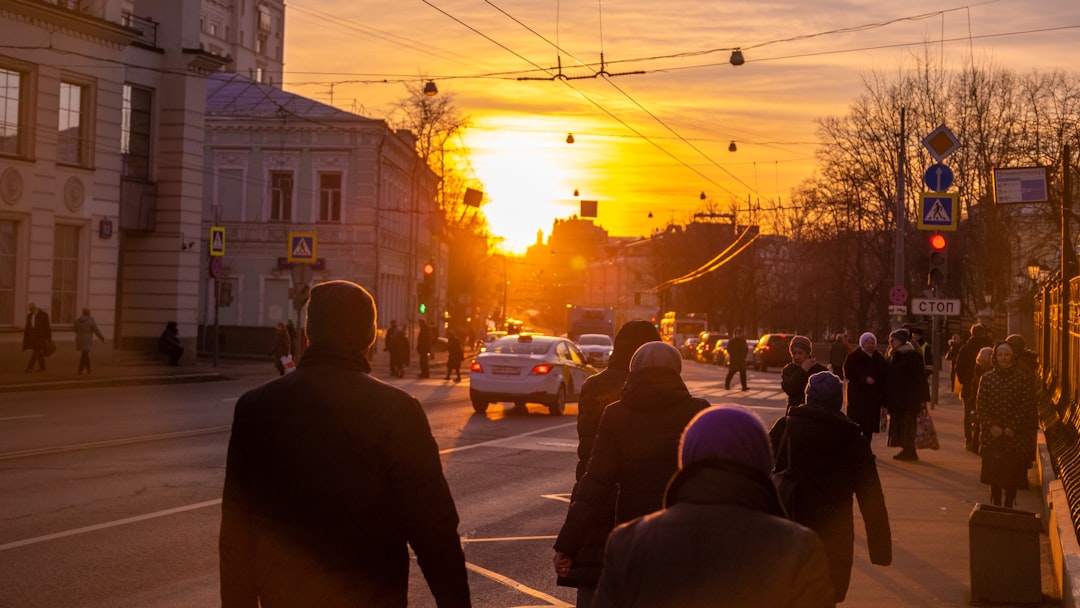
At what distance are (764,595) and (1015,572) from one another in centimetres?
674

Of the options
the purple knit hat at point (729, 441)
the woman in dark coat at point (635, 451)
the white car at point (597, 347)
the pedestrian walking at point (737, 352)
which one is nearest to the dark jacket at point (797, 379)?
the woman in dark coat at point (635, 451)

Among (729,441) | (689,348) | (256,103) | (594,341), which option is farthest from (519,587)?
(689,348)

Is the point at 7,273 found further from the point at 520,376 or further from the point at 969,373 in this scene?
the point at 969,373

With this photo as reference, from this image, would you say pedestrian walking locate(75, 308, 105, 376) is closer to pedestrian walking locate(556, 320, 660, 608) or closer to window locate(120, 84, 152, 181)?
window locate(120, 84, 152, 181)

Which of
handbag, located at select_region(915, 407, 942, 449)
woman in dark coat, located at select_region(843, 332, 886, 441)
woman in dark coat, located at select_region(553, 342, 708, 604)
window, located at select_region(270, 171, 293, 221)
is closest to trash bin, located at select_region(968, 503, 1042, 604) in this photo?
woman in dark coat, located at select_region(553, 342, 708, 604)

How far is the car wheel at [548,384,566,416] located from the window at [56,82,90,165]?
15686 mm

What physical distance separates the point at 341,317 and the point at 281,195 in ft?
187

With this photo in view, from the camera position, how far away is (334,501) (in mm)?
3973

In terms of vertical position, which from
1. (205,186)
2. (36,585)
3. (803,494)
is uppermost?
(205,186)

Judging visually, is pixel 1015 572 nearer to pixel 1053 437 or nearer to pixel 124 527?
pixel 1053 437

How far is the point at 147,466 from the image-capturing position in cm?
1502

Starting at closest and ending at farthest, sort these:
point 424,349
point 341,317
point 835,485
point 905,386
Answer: point 341,317 → point 835,485 → point 905,386 → point 424,349

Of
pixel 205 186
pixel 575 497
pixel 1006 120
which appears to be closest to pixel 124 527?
pixel 575 497

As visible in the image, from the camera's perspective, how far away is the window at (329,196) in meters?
59.6
